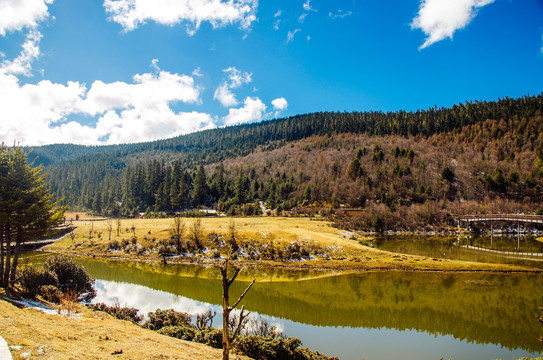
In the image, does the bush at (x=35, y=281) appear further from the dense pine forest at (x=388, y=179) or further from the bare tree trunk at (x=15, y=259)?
the dense pine forest at (x=388, y=179)

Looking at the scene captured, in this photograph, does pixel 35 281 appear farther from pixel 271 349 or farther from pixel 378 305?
pixel 378 305

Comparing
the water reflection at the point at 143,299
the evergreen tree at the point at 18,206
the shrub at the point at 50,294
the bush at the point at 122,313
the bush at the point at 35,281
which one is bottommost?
the water reflection at the point at 143,299

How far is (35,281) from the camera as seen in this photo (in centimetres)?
2239

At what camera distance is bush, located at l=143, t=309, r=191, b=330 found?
20.7 meters

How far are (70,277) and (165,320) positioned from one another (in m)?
14.3

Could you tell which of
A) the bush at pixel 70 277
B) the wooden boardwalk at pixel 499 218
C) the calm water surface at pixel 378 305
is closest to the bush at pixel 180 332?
the calm water surface at pixel 378 305

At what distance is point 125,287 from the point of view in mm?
35906

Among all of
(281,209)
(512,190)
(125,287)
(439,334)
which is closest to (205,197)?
(281,209)

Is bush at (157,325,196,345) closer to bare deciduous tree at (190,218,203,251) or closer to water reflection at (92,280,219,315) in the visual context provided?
water reflection at (92,280,219,315)

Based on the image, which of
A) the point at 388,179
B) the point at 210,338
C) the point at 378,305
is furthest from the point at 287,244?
the point at 388,179

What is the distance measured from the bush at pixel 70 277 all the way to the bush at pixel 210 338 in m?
16.4

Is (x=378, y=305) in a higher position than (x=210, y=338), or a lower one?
lower

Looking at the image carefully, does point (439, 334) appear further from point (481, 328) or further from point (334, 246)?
point (334, 246)

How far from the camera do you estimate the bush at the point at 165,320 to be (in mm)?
20734
